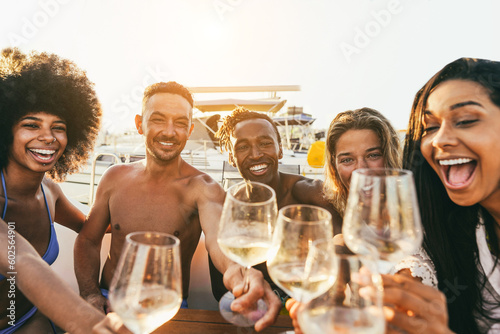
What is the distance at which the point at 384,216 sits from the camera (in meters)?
0.90

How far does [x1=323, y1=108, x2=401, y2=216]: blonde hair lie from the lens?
2.18 metres

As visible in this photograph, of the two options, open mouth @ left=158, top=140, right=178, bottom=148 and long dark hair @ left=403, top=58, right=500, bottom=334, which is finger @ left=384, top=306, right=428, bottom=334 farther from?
open mouth @ left=158, top=140, right=178, bottom=148

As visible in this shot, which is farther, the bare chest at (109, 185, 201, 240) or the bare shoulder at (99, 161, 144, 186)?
the bare shoulder at (99, 161, 144, 186)

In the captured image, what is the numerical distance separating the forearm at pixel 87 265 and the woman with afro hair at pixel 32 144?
268 millimetres

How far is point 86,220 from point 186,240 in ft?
3.16

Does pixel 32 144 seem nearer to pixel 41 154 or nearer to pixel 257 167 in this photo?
pixel 41 154

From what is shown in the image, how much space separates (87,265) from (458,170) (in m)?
2.68

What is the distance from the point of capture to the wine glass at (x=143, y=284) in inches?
29.1

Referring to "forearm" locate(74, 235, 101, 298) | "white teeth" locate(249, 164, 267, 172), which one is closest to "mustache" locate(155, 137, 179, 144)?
"white teeth" locate(249, 164, 267, 172)

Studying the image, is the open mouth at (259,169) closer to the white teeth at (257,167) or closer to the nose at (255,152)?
the white teeth at (257,167)

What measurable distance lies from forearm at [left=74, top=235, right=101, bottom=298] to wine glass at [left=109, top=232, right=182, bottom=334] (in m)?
1.78

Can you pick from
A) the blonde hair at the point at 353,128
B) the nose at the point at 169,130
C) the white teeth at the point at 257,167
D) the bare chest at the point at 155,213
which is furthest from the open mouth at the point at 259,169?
the nose at the point at 169,130

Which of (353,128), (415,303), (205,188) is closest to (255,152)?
(205,188)

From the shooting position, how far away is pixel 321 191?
9.76 feet
